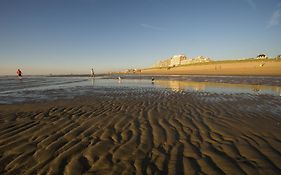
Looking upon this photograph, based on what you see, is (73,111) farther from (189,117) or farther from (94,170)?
(94,170)

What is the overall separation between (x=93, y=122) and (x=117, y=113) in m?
1.75

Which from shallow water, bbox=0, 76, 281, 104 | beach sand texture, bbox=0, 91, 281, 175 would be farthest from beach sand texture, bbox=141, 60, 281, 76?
beach sand texture, bbox=0, 91, 281, 175

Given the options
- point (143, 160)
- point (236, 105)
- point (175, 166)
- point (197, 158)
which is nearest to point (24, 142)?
point (143, 160)

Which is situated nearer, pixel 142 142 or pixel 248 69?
pixel 142 142

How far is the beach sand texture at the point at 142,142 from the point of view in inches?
175

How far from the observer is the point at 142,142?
589 cm

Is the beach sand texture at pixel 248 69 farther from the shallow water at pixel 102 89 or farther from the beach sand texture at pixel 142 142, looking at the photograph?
the beach sand texture at pixel 142 142

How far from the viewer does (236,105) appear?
36.4 ft

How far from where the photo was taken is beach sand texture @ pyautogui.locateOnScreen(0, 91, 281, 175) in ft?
14.6

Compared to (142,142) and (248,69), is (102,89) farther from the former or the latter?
(248,69)

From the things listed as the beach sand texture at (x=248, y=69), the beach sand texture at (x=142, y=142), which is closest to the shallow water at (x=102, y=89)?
the beach sand texture at (x=142, y=142)

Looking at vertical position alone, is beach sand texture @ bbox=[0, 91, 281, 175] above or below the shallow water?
below

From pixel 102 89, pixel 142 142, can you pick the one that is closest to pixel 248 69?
pixel 102 89

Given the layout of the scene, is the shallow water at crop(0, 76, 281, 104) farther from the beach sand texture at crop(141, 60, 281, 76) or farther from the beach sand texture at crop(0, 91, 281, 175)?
the beach sand texture at crop(141, 60, 281, 76)
